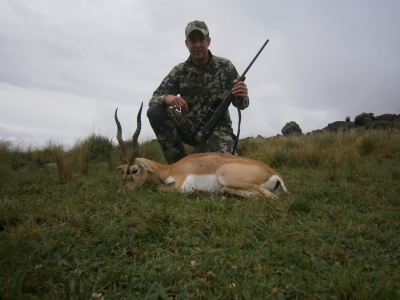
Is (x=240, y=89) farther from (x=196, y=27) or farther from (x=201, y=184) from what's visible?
(x=201, y=184)

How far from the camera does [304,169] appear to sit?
7102 millimetres

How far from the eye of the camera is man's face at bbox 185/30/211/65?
6.53 m

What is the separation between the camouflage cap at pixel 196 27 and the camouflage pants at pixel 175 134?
1545 millimetres

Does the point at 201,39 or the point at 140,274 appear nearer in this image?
the point at 140,274

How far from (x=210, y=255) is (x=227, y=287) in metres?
0.51

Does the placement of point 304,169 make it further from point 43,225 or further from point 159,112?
point 43,225

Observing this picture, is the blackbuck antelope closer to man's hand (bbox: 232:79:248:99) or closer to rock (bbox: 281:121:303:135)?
man's hand (bbox: 232:79:248:99)

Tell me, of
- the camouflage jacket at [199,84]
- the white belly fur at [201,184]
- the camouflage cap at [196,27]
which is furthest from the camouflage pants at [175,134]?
the white belly fur at [201,184]

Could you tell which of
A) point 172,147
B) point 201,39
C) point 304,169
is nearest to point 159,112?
point 172,147

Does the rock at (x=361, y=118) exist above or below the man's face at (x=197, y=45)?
above

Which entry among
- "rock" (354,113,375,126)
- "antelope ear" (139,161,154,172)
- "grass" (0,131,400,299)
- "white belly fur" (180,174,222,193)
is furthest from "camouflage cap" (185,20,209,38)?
"rock" (354,113,375,126)

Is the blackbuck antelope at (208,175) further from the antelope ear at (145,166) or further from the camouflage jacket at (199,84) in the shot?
the camouflage jacket at (199,84)

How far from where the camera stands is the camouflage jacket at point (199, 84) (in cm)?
689

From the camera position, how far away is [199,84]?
6906 mm
